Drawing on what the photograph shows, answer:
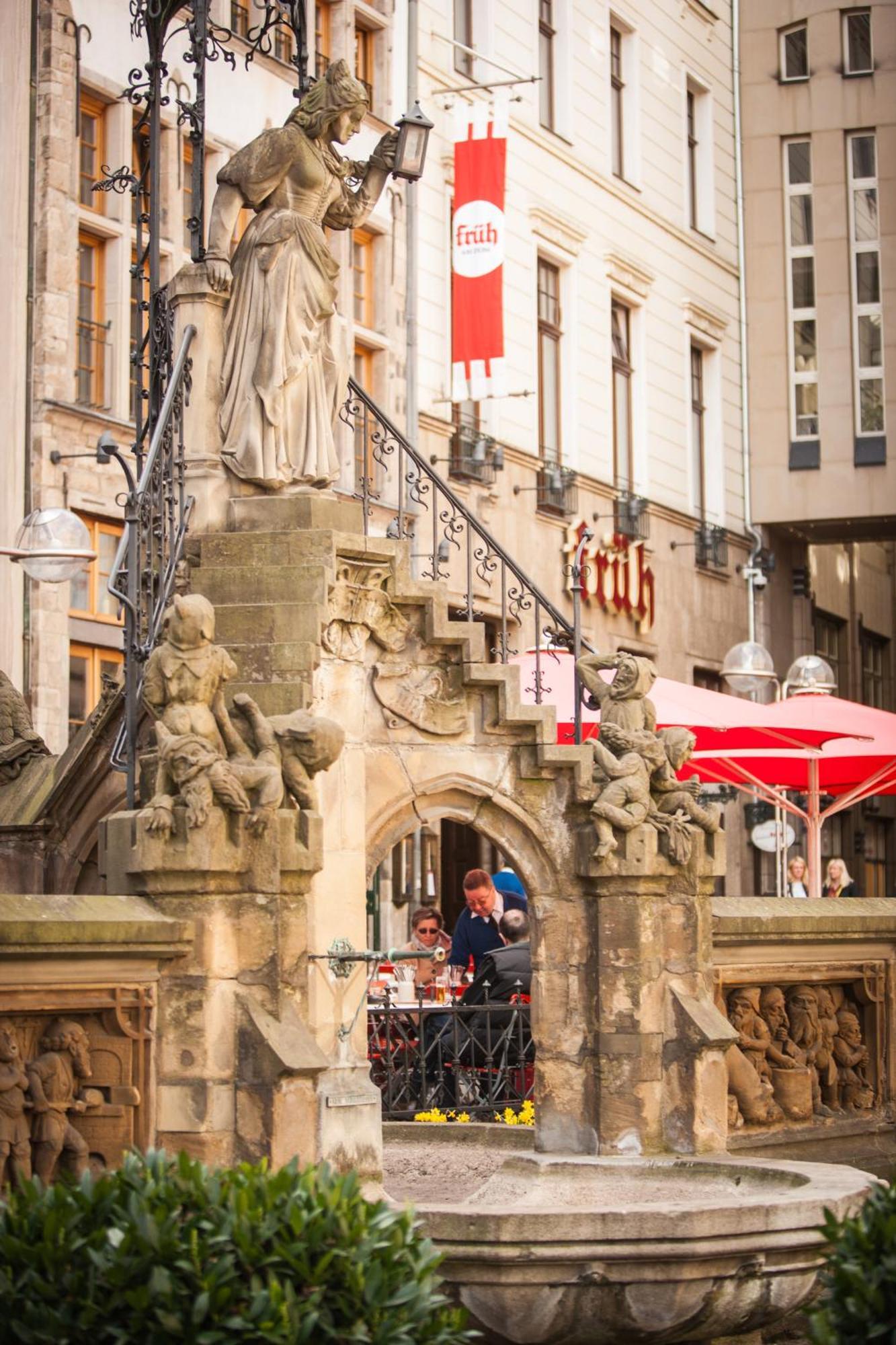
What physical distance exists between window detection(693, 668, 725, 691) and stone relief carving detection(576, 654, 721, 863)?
22.4m

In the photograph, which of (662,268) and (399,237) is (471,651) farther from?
(662,268)

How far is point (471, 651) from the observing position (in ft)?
38.0

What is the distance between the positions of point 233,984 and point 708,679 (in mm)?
25694

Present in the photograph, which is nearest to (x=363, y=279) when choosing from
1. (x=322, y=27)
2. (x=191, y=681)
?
A: (x=322, y=27)

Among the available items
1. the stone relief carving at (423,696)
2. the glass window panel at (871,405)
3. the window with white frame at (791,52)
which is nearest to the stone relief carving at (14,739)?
the stone relief carving at (423,696)

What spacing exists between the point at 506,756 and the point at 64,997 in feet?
10.9

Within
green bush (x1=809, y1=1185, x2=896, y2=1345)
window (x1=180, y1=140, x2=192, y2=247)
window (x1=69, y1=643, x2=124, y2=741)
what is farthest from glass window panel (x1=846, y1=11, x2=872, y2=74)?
green bush (x1=809, y1=1185, x2=896, y2=1345)

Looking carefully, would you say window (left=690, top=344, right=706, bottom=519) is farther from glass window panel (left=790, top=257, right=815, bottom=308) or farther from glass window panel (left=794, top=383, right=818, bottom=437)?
glass window panel (left=790, top=257, right=815, bottom=308)

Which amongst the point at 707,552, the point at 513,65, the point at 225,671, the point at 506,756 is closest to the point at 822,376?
the point at 707,552

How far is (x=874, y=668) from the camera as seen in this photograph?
4366cm

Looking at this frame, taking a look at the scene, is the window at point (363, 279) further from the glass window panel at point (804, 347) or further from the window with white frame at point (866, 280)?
the glass window panel at point (804, 347)

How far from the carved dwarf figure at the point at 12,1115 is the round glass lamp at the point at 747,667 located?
51.5 ft

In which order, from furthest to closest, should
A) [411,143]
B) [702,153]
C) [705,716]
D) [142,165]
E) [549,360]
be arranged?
[702,153] → [549,360] → [705,716] → [142,165] → [411,143]

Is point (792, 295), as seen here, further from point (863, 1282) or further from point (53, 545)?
point (863, 1282)
